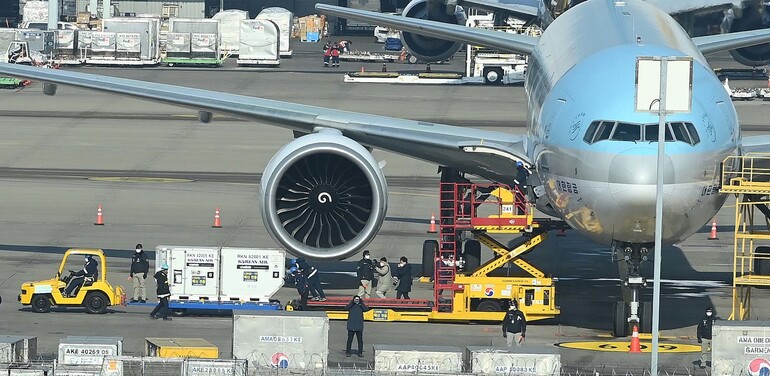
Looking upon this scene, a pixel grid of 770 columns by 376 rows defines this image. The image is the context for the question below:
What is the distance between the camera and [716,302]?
3091 cm

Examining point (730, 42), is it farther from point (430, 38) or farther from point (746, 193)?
point (430, 38)

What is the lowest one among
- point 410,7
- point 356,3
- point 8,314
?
point 8,314

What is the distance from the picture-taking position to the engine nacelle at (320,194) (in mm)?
27891

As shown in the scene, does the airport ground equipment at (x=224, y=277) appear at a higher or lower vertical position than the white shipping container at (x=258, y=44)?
lower

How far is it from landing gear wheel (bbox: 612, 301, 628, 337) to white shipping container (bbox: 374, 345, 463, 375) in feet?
20.2

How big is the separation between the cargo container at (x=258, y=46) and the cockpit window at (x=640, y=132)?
5987 cm

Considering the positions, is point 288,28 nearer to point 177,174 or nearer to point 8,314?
point 177,174

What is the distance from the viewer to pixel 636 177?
23.4 meters

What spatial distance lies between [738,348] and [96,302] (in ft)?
41.7

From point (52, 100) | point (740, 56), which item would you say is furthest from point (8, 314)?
point (52, 100)

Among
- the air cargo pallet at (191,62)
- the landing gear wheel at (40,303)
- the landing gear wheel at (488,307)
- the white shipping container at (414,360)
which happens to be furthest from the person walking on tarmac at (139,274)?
the air cargo pallet at (191,62)

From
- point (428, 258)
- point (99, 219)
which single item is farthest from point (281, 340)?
point (99, 219)

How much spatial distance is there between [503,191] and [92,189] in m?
17.6

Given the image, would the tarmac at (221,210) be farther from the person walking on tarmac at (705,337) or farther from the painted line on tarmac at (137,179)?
the person walking on tarmac at (705,337)
